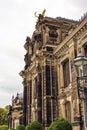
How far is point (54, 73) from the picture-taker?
102 ft

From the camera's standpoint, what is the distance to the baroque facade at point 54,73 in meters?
25.3

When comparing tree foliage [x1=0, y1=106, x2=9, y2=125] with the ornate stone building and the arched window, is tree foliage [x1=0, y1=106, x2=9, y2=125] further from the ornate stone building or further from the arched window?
the arched window

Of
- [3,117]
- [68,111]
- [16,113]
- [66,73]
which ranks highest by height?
[66,73]

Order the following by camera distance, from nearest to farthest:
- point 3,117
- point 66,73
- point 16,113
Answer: point 66,73, point 16,113, point 3,117

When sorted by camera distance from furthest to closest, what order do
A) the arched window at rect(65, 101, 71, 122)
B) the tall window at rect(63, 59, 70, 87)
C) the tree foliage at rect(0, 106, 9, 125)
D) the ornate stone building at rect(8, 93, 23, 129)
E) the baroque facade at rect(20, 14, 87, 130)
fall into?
the tree foliage at rect(0, 106, 9, 125)
the ornate stone building at rect(8, 93, 23, 129)
the tall window at rect(63, 59, 70, 87)
the arched window at rect(65, 101, 71, 122)
the baroque facade at rect(20, 14, 87, 130)

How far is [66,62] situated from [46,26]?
22.4 feet

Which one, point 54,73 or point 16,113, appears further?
point 16,113

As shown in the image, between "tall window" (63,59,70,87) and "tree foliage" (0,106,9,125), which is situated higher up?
"tall window" (63,59,70,87)

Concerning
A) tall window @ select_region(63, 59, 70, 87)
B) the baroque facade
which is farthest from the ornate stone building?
tall window @ select_region(63, 59, 70, 87)

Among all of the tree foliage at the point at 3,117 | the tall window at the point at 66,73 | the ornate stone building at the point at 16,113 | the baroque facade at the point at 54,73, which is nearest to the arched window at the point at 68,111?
the baroque facade at the point at 54,73

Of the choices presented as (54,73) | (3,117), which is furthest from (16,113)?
(3,117)

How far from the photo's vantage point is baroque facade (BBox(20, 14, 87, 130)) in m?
25.3

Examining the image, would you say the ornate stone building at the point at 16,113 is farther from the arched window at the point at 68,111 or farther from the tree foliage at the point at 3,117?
the tree foliage at the point at 3,117

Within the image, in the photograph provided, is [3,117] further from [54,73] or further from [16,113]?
[54,73]
